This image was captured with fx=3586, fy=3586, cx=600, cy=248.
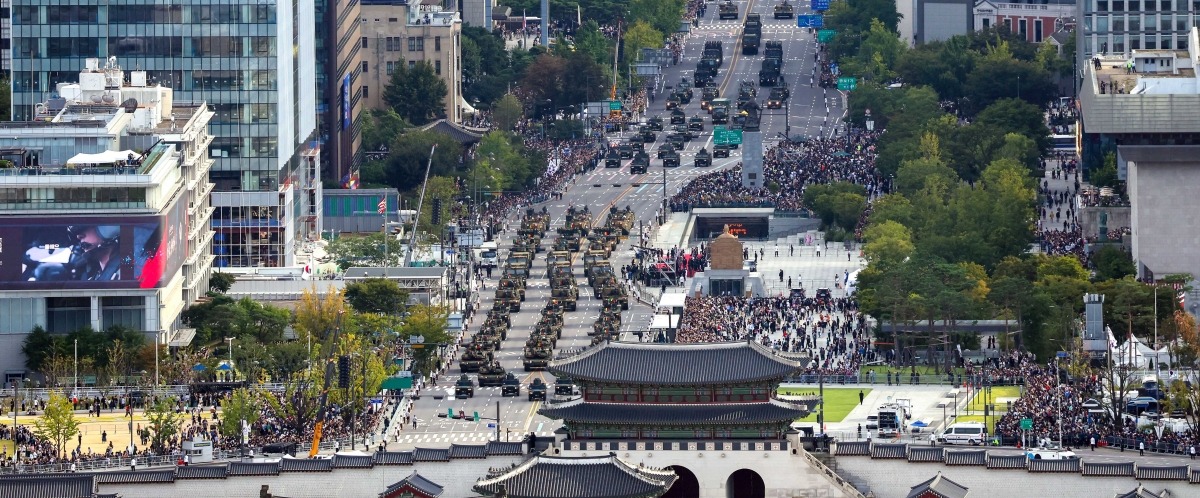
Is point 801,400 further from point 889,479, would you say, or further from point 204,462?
point 204,462

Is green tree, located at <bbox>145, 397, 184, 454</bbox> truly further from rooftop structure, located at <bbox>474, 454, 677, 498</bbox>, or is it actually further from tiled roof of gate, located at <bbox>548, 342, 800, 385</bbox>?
rooftop structure, located at <bbox>474, 454, 677, 498</bbox>

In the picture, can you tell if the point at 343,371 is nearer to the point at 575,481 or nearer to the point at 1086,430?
the point at 575,481

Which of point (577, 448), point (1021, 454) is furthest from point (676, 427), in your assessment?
point (1021, 454)

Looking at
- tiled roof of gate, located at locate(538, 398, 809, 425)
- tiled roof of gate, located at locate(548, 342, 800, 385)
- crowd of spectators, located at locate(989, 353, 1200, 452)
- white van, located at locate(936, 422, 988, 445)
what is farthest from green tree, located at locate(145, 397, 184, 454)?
crowd of spectators, located at locate(989, 353, 1200, 452)

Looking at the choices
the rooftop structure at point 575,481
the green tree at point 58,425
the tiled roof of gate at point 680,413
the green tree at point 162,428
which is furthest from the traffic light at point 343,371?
the rooftop structure at point 575,481

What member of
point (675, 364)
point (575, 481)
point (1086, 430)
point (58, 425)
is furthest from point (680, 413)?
point (58, 425)

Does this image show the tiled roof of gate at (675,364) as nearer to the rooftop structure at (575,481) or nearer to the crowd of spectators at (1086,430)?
the rooftop structure at (575,481)
